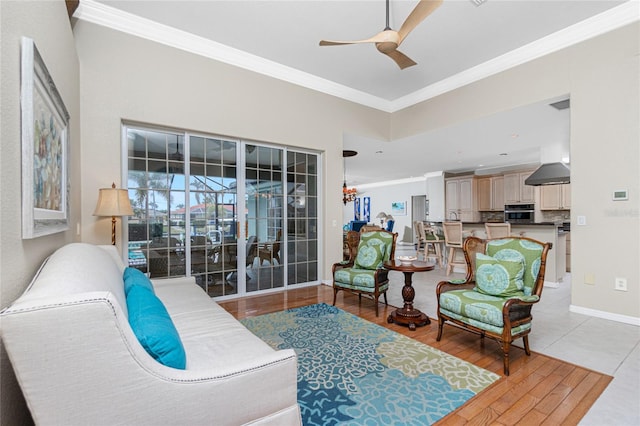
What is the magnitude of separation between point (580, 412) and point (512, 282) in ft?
3.10

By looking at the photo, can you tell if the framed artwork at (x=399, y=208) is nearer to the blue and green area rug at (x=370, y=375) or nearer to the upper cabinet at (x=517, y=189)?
the upper cabinet at (x=517, y=189)

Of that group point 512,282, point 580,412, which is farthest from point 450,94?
point 580,412

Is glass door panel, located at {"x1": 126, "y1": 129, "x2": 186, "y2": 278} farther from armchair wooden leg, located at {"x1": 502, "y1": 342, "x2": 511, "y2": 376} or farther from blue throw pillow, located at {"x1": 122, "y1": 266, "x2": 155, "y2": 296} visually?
armchair wooden leg, located at {"x1": 502, "y1": 342, "x2": 511, "y2": 376}

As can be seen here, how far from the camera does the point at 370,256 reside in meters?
3.71

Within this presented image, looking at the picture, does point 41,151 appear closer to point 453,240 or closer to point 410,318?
point 410,318

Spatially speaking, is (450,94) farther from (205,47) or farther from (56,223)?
(56,223)

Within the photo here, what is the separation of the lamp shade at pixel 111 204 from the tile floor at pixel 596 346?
3.30 m

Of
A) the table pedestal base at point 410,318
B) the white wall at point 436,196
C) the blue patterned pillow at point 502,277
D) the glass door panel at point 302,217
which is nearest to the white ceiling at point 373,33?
the glass door panel at point 302,217

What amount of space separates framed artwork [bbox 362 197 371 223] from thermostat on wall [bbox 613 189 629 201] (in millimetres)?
11792

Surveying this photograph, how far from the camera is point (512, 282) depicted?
2.45 meters

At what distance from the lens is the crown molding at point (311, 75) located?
308cm

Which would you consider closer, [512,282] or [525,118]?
[512,282]

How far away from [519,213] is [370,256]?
6646 mm

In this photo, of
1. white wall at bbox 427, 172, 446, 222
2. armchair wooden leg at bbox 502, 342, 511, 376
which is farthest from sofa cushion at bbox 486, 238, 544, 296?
white wall at bbox 427, 172, 446, 222
